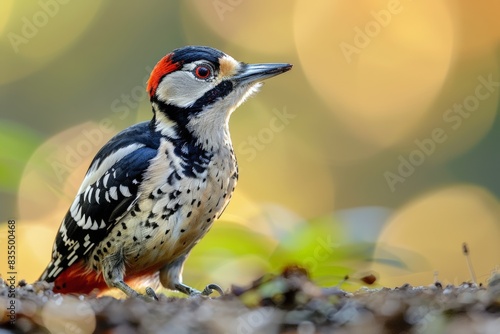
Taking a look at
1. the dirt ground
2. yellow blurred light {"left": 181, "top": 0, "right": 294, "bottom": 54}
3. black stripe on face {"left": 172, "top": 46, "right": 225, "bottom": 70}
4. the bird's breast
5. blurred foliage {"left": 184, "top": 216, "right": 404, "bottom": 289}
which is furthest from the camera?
yellow blurred light {"left": 181, "top": 0, "right": 294, "bottom": 54}

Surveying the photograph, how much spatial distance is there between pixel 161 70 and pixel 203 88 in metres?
0.20

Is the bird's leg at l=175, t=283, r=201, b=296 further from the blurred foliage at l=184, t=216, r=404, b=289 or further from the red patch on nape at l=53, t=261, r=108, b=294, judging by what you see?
the blurred foliage at l=184, t=216, r=404, b=289

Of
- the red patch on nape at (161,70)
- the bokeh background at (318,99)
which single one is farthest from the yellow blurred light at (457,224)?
the red patch on nape at (161,70)

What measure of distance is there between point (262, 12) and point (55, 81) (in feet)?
7.48

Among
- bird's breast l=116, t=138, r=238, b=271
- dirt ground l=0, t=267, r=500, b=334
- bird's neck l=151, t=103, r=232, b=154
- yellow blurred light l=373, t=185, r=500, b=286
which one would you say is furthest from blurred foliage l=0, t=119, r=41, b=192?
yellow blurred light l=373, t=185, r=500, b=286

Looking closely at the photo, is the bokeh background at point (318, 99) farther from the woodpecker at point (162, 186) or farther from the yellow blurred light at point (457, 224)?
the woodpecker at point (162, 186)

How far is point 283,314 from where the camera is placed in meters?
1.39

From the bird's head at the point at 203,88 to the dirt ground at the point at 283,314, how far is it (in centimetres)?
131

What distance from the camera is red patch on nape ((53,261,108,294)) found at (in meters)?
2.76

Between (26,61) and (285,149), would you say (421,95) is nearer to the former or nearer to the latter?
(285,149)

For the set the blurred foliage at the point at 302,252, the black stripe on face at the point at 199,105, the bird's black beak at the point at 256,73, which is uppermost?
the bird's black beak at the point at 256,73

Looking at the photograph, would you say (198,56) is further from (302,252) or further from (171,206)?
(302,252)

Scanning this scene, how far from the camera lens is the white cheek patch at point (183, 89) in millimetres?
2809

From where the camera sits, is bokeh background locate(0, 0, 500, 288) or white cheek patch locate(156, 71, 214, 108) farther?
bokeh background locate(0, 0, 500, 288)
